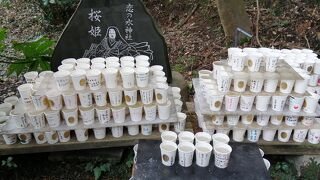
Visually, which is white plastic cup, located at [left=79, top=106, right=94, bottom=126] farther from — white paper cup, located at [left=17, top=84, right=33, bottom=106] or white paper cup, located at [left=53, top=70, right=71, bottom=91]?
white paper cup, located at [left=17, top=84, right=33, bottom=106]

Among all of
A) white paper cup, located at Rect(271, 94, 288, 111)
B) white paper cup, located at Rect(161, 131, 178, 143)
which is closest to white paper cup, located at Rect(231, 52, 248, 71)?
white paper cup, located at Rect(271, 94, 288, 111)

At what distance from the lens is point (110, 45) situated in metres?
4.16

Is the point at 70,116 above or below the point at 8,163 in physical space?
above

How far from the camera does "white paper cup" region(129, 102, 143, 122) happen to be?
3.43 meters

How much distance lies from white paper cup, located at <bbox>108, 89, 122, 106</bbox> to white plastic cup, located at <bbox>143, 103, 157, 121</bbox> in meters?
0.27

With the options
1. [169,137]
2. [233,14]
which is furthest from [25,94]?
[233,14]

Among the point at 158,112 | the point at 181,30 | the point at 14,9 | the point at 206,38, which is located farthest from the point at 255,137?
the point at 14,9

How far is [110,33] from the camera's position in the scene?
4.11 m

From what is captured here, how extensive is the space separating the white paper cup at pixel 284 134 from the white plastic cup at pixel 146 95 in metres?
1.40

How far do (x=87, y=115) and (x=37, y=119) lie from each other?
0.51 meters

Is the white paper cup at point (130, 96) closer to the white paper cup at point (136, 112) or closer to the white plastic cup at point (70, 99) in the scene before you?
the white paper cup at point (136, 112)

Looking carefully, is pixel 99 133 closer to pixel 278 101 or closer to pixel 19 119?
pixel 19 119

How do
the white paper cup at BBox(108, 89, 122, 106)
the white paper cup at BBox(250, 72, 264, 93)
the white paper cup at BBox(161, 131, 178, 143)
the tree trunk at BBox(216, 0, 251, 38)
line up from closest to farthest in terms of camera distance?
the white paper cup at BBox(161, 131, 178, 143) → the white paper cup at BBox(250, 72, 264, 93) → the white paper cup at BBox(108, 89, 122, 106) → the tree trunk at BBox(216, 0, 251, 38)

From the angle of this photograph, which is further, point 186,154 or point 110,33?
point 110,33
